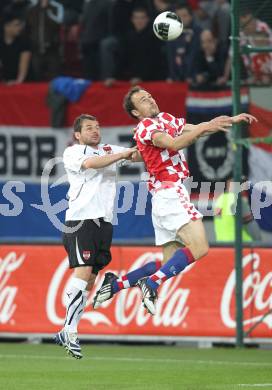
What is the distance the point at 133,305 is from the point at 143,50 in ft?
15.3

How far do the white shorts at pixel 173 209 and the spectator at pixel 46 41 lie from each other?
8.20m

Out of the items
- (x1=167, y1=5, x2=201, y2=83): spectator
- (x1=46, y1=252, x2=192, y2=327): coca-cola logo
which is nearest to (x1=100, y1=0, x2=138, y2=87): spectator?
(x1=167, y1=5, x2=201, y2=83): spectator

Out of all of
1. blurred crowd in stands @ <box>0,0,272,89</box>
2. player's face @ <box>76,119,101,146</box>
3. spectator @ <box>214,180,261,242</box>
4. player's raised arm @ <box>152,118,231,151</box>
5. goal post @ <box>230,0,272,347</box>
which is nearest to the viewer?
player's raised arm @ <box>152,118,231,151</box>

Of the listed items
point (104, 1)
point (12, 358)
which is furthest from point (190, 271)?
point (104, 1)

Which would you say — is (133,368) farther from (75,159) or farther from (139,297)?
(139,297)

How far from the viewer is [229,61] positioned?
1875 centimetres

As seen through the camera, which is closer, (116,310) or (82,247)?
(82,247)

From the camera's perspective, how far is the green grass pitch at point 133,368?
11.9 m

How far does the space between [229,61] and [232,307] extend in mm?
4325

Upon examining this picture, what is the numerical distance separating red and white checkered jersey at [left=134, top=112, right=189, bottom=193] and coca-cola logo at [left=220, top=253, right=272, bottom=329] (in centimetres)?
363

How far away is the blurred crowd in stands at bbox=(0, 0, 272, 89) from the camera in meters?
18.8

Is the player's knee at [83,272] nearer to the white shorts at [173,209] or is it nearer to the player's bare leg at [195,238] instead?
the white shorts at [173,209]

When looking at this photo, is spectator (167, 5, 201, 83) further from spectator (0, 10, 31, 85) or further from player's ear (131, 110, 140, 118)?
player's ear (131, 110, 140, 118)

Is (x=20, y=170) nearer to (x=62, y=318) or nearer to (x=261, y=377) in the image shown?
(x=62, y=318)
